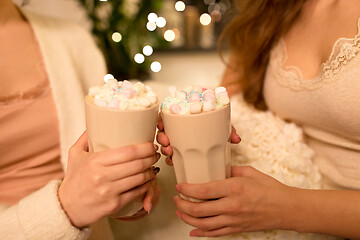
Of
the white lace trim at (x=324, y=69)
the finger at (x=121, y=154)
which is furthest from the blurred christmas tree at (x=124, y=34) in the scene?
the finger at (x=121, y=154)

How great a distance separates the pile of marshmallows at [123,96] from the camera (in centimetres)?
49

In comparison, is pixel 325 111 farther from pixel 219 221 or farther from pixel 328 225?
pixel 219 221

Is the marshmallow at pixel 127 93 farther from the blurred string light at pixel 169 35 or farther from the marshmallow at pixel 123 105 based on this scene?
the blurred string light at pixel 169 35

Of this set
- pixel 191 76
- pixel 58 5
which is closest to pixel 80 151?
pixel 58 5

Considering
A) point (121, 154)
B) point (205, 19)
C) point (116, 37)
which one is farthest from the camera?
point (205, 19)

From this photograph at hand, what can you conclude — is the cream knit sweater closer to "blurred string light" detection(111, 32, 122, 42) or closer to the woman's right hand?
the woman's right hand

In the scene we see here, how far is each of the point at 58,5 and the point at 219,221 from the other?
1.68 m

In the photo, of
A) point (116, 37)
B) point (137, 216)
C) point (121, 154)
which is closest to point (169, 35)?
point (116, 37)

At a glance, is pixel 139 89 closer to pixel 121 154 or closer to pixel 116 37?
pixel 121 154

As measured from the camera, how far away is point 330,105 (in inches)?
27.5

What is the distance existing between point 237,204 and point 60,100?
56 centimetres

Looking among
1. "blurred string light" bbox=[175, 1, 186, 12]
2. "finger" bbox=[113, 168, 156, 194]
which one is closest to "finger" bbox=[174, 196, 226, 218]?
"finger" bbox=[113, 168, 156, 194]

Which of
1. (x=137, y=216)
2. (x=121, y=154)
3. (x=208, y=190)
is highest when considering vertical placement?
(x=121, y=154)

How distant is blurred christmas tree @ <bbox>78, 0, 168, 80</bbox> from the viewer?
165cm
